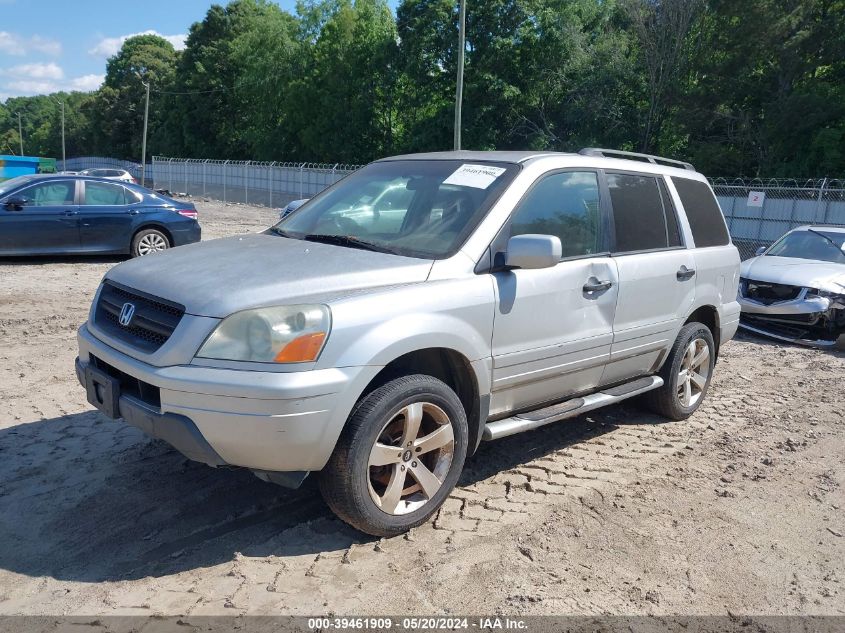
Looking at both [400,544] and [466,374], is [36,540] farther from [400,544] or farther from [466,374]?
[466,374]

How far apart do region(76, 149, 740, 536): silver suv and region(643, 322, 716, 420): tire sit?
0.63 ft

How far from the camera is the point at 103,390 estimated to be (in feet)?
11.8

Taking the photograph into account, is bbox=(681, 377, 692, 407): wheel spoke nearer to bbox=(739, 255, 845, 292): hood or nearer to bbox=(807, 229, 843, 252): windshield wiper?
bbox=(739, 255, 845, 292): hood

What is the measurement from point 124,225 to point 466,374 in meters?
9.80

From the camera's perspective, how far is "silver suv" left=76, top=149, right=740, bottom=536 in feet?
10.4

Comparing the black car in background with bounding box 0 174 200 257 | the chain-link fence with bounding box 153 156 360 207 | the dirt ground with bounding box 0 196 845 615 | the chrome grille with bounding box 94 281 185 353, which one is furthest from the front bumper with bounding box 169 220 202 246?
the chain-link fence with bounding box 153 156 360 207

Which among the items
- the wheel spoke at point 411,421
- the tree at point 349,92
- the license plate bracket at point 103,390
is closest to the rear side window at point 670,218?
the wheel spoke at point 411,421

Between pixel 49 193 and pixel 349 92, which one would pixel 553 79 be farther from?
pixel 49 193

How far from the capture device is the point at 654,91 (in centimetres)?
3744

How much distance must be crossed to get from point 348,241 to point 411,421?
3.75 ft

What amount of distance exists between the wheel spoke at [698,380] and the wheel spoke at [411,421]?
3021 mm

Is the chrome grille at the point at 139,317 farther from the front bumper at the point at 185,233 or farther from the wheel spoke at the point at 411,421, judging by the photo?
the front bumper at the point at 185,233

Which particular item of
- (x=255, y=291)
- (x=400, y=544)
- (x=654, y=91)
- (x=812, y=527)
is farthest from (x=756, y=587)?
(x=654, y=91)

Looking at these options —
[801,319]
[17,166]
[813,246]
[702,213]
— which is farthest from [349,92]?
[702,213]
